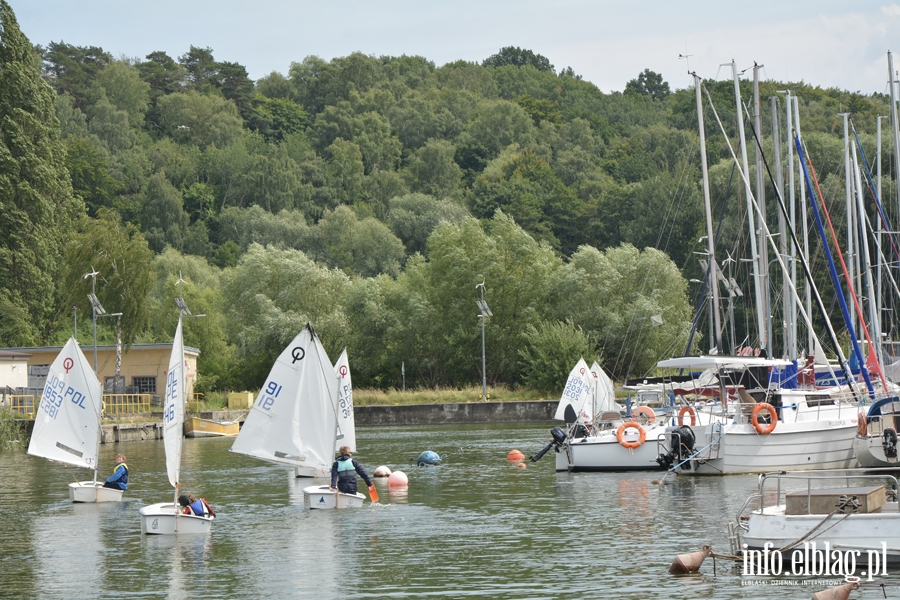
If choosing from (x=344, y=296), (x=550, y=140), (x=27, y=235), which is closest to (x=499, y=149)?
(x=550, y=140)

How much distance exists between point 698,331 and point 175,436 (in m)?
66.8

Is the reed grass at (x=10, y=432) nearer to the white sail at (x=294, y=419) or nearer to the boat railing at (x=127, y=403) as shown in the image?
the boat railing at (x=127, y=403)

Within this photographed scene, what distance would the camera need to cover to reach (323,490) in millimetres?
28844

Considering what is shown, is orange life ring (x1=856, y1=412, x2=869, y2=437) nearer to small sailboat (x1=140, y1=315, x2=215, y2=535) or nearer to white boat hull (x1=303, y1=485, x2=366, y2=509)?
white boat hull (x1=303, y1=485, x2=366, y2=509)

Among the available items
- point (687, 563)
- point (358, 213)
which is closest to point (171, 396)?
point (687, 563)

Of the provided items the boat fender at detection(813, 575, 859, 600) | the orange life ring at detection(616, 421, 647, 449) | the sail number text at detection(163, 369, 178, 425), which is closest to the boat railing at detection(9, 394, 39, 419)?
the orange life ring at detection(616, 421, 647, 449)

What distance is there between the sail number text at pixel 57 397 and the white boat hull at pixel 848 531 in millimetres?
21694

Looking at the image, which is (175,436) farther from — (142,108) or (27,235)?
(142,108)

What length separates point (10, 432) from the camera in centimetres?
5438

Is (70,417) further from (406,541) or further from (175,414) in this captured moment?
(406,541)

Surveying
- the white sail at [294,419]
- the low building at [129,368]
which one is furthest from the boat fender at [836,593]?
the low building at [129,368]

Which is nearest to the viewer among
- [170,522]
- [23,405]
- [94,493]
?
[170,522]

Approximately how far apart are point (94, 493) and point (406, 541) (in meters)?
12.1

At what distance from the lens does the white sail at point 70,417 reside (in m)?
33.5
